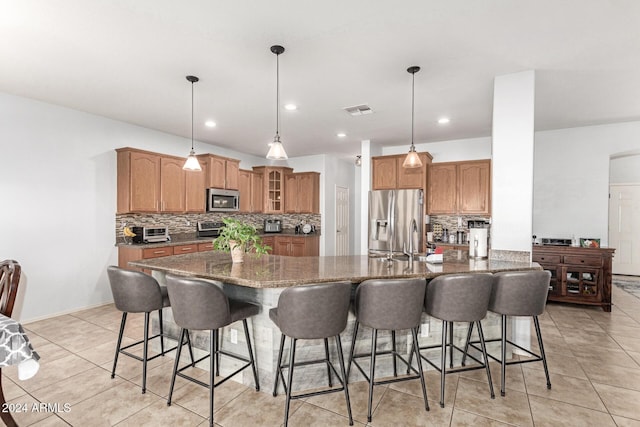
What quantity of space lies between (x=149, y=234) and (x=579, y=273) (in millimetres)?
6079

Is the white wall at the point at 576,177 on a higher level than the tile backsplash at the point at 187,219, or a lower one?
higher

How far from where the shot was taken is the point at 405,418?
6.88 ft

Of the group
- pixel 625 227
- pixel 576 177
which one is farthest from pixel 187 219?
pixel 625 227

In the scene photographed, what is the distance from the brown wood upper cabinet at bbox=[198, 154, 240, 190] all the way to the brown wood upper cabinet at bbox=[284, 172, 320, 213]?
136cm

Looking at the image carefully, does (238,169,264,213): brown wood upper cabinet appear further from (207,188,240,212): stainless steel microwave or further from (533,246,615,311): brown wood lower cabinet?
(533,246,615,311): brown wood lower cabinet

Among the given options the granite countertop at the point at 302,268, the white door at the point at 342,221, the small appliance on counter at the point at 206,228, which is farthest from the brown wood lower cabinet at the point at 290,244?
the granite countertop at the point at 302,268

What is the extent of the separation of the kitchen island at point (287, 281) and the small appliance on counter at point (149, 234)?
1953 mm

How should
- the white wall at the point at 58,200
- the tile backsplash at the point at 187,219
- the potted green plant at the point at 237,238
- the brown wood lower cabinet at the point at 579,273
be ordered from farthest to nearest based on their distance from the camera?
the tile backsplash at the point at 187,219 < the brown wood lower cabinet at the point at 579,273 < the white wall at the point at 58,200 < the potted green plant at the point at 237,238

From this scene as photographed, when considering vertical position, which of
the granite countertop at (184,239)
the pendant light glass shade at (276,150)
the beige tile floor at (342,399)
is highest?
the pendant light glass shade at (276,150)

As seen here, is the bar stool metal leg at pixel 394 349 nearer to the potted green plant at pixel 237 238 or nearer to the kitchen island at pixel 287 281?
the kitchen island at pixel 287 281

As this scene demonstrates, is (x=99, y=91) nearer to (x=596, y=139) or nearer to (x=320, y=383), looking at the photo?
(x=320, y=383)

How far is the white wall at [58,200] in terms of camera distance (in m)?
3.74

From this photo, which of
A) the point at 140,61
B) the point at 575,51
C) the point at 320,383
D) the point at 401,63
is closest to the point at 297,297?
the point at 320,383

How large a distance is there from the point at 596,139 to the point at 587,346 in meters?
3.46
